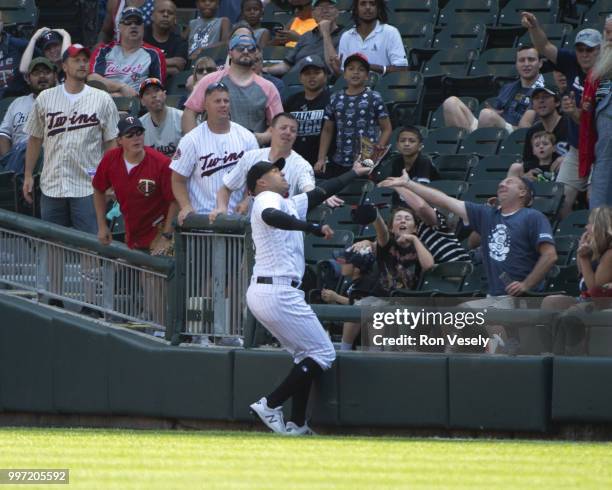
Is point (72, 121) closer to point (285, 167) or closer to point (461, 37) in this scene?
point (285, 167)

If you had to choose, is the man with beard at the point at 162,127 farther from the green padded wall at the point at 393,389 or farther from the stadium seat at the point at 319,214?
the green padded wall at the point at 393,389

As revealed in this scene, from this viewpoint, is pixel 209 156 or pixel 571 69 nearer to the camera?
pixel 209 156

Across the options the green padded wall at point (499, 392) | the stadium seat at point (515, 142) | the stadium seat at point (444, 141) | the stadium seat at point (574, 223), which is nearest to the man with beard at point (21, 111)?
the stadium seat at point (444, 141)

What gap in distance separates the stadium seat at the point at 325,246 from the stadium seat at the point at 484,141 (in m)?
1.74

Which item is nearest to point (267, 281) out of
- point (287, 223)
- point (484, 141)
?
point (287, 223)

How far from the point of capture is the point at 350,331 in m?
10.1

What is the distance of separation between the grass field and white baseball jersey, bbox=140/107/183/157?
3.45 meters

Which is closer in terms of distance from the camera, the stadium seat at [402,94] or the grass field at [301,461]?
the grass field at [301,461]

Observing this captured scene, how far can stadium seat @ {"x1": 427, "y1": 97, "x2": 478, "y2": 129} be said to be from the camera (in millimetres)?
13898

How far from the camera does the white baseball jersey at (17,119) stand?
1376cm

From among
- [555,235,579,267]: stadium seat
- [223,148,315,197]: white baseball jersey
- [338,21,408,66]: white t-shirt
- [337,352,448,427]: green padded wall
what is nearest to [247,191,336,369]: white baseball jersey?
[337,352,448,427]: green padded wall

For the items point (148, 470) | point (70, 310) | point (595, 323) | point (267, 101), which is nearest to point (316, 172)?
point (267, 101)

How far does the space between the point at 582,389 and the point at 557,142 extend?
11.0 ft

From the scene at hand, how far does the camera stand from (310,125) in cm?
1287
